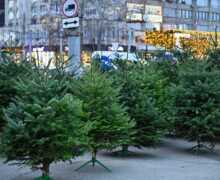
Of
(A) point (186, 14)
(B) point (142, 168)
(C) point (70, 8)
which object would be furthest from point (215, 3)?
(B) point (142, 168)

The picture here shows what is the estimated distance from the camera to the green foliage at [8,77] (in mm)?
10891

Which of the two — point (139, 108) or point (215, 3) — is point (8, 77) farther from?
point (215, 3)

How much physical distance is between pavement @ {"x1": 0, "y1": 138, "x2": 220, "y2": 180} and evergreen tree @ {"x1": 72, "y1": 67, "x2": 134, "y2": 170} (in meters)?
0.54

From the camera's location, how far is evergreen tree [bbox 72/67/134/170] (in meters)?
8.67

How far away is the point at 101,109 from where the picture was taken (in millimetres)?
8695

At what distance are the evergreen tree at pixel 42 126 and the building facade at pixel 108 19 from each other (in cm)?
4944

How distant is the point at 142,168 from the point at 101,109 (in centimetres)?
137

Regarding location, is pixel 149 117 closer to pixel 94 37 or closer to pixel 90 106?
pixel 90 106

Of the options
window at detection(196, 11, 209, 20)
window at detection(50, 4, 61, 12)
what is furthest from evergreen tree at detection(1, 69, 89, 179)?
window at detection(196, 11, 209, 20)

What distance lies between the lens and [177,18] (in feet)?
363

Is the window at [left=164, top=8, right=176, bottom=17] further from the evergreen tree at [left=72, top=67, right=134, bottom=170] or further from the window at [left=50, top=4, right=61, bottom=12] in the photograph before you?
the evergreen tree at [left=72, top=67, right=134, bottom=170]

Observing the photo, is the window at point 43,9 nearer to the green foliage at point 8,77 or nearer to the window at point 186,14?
the window at point 186,14

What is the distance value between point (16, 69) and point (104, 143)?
353 cm

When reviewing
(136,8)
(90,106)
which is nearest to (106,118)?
(90,106)
